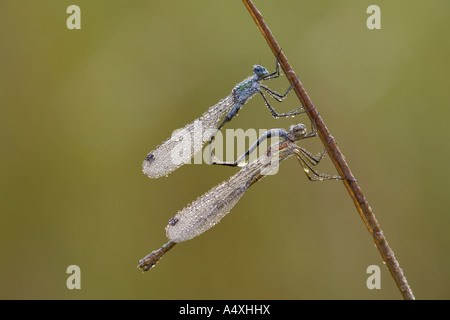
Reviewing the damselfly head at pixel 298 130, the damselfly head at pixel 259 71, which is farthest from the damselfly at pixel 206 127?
the damselfly head at pixel 298 130

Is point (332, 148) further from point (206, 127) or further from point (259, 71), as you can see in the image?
point (206, 127)

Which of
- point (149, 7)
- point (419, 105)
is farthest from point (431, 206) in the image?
point (149, 7)

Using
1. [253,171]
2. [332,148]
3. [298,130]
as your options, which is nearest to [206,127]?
[253,171]

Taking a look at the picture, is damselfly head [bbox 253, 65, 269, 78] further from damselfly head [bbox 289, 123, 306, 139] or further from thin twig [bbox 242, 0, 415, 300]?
thin twig [bbox 242, 0, 415, 300]

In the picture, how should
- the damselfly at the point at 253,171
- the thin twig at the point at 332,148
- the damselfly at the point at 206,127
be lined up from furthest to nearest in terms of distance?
1. the damselfly at the point at 206,127
2. the damselfly at the point at 253,171
3. the thin twig at the point at 332,148

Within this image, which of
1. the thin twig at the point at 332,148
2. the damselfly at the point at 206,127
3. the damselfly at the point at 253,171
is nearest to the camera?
the thin twig at the point at 332,148

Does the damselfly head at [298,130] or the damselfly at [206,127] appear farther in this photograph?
the damselfly at [206,127]

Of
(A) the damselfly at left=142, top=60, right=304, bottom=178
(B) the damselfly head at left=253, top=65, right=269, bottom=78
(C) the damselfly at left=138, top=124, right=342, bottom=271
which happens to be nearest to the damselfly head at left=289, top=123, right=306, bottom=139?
(C) the damselfly at left=138, top=124, right=342, bottom=271

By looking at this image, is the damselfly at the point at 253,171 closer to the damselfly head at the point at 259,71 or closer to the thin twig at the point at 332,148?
the damselfly head at the point at 259,71
